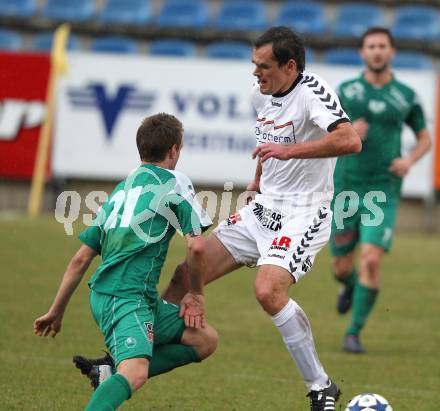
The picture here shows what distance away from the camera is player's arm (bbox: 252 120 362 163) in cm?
602

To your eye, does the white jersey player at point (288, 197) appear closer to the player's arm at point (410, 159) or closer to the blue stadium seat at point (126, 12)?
the player's arm at point (410, 159)

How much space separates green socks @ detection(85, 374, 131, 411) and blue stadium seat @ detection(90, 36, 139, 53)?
14.1 metres

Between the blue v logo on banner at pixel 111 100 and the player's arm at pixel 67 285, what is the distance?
10.7 m

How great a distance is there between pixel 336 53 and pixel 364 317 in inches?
402

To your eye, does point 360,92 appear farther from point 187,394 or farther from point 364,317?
point 187,394

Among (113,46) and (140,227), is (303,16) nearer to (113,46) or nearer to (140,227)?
(113,46)

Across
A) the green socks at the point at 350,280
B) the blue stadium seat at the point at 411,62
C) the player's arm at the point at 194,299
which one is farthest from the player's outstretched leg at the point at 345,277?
the blue stadium seat at the point at 411,62

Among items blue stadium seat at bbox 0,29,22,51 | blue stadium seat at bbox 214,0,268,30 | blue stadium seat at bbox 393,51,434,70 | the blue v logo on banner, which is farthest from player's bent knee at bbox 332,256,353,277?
blue stadium seat at bbox 0,29,22,51

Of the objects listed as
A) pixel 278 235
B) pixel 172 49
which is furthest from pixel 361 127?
pixel 172 49

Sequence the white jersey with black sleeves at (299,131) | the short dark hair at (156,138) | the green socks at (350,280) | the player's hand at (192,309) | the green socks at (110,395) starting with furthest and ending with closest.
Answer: the green socks at (350,280)
the white jersey with black sleeves at (299,131)
the player's hand at (192,309)
the short dark hair at (156,138)
the green socks at (110,395)

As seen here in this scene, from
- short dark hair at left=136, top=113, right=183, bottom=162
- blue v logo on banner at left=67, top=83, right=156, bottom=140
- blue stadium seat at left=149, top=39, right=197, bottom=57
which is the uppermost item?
blue stadium seat at left=149, top=39, right=197, bottom=57

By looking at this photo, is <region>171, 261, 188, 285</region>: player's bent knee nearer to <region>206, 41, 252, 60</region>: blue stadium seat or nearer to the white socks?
Result: the white socks

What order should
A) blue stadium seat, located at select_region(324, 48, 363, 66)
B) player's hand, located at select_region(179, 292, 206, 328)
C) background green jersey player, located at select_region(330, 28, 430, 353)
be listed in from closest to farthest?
player's hand, located at select_region(179, 292, 206, 328) < background green jersey player, located at select_region(330, 28, 430, 353) < blue stadium seat, located at select_region(324, 48, 363, 66)

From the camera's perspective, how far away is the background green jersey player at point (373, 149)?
9.45 m
